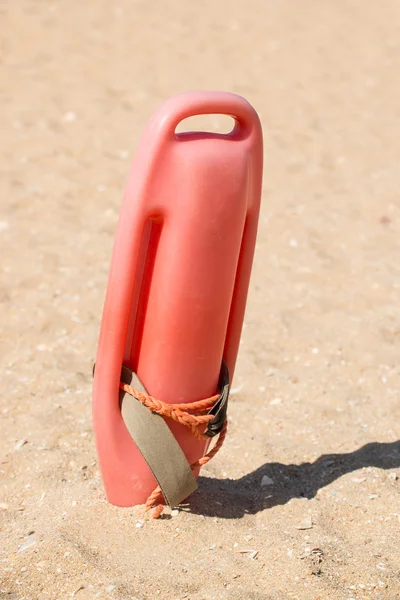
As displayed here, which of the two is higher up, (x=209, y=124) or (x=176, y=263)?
(x=209, y=124)

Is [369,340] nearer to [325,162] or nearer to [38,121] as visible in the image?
[325,162]

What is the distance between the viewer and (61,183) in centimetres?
541

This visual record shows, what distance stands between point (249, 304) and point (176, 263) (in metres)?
2.08

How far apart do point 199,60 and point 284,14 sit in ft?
5.32

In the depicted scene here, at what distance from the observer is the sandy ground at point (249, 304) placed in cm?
240

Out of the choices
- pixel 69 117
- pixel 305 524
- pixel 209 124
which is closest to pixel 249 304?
pixel 305 524

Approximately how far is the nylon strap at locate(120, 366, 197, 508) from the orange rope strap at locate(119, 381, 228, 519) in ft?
0.07

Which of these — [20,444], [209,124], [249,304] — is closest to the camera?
[20,444]

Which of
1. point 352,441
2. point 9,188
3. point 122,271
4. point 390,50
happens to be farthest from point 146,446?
point 390,50

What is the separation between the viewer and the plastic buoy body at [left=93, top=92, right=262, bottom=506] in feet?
7.18

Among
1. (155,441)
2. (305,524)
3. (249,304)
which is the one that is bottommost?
(305,524)

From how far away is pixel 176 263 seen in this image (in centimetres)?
226

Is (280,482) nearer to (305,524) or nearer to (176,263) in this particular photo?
(305,524)

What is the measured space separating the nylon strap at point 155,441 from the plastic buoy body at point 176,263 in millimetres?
33
